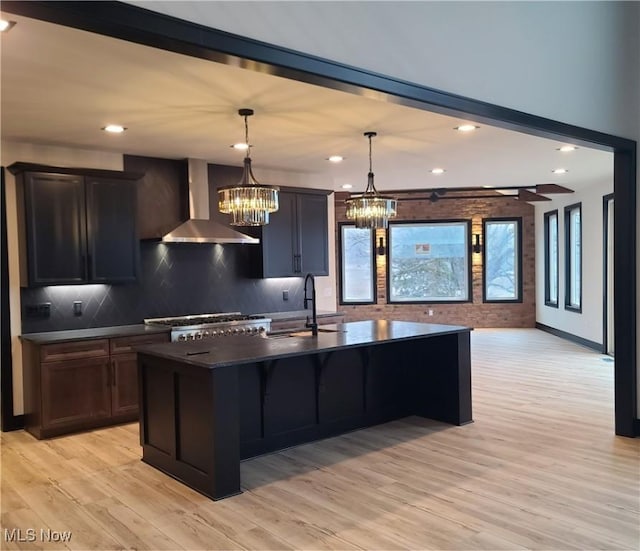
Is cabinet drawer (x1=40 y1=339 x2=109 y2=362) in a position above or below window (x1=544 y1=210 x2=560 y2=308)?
below

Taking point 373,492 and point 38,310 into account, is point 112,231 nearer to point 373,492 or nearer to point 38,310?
point 38,310

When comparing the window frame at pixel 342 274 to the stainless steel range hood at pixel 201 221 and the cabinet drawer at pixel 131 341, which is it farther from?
the cabinet drawer at pixel 131 341

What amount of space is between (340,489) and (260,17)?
284 cm

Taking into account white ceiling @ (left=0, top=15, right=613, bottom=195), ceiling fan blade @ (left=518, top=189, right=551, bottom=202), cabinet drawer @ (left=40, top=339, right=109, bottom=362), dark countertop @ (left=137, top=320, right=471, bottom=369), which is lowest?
cabinet drawer @ (left=40, top=339, right=109, bottom=362)

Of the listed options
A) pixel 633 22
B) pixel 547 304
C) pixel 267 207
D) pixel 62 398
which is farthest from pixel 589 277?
pixel 62 398

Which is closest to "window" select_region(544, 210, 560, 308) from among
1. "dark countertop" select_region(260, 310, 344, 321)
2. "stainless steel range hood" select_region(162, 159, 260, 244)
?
"dark countertop" select_region(260, 310, 344, 321)

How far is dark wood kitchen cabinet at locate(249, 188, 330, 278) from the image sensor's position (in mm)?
6828

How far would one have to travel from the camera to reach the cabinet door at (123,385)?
17.3 ft

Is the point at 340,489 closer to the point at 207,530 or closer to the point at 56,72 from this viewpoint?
the point at 207,530

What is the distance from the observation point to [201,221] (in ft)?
20.4

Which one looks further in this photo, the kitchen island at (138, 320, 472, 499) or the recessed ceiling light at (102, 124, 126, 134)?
the recessed ceiling light at (102, 124, 126, 134)

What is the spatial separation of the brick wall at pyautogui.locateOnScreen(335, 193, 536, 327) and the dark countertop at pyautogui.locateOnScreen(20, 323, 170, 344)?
6597 millimetres

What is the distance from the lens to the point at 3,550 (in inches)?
117

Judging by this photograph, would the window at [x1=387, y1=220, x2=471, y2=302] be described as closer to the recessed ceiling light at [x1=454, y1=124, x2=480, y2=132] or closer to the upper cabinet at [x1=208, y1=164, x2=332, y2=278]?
the upper cabinet at [x1=208, y1=164, x2=332, y2=278]
